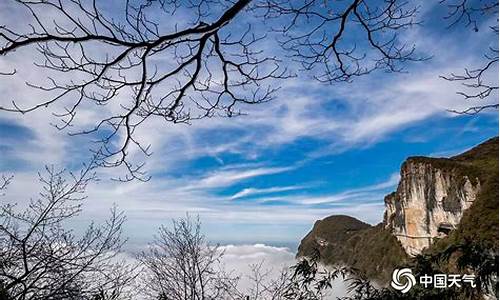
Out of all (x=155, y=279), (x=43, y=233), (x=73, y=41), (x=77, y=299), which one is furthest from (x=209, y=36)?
(x=155, y=279)

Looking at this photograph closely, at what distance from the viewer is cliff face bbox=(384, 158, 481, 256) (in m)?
40.4

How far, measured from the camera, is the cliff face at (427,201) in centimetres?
4041

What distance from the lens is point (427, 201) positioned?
145 feet

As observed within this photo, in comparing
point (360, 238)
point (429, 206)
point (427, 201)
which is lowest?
point (360, 238)

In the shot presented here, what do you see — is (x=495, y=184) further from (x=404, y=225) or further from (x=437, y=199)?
(x=404, y=225)

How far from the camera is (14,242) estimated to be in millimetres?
4902

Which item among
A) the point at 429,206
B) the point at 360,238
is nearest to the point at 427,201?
the point at 429,206

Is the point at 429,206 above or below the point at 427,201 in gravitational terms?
below

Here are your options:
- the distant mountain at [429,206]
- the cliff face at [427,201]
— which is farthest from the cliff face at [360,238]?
the cliff face at [427,201]

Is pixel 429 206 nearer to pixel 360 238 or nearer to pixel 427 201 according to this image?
pixel 427 201

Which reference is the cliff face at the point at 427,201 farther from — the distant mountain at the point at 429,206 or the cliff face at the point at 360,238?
the cliff face at the point at 360,238

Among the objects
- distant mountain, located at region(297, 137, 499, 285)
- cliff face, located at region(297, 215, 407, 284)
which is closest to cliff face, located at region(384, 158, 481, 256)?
distant mountain, located at region(297, 137, 499, 285)

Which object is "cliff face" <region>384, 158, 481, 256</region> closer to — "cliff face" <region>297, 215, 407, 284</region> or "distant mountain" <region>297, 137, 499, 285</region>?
"distant mountain" <region>297, 137, 499, 285</region>

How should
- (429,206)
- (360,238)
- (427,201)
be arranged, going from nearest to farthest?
(429,206) < (427,201) < (360,238)
